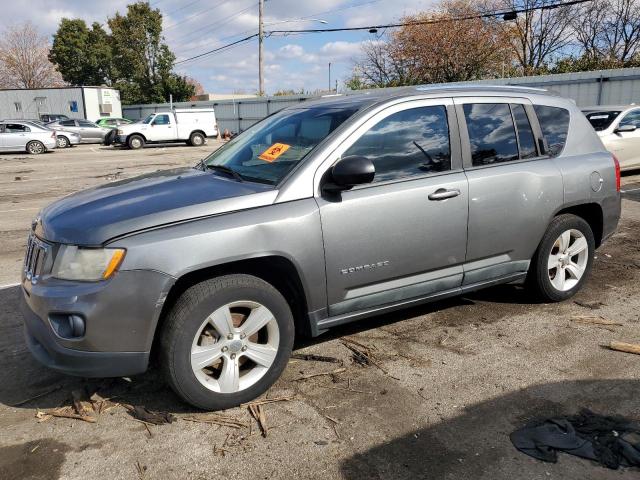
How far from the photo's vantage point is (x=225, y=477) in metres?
2.65

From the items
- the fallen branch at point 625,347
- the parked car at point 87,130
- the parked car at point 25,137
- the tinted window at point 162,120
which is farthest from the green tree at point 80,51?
the fallen branch at point 625,347

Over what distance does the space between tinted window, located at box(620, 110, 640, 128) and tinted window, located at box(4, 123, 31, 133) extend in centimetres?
2370

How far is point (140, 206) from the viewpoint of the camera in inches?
126

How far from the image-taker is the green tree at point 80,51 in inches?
2066

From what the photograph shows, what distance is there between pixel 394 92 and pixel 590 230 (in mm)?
2203

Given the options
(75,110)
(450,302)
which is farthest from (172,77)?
(450,302)

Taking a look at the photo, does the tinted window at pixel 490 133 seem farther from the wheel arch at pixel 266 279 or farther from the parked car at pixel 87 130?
the parked car at pixel 87 130

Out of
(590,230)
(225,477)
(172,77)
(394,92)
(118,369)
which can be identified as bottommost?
(225,477)

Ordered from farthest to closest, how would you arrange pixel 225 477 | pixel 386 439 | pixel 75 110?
pixel 75 110, pixel 386 439, pixel 225 477

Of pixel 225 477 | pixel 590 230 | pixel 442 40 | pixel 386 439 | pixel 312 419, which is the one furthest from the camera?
pixel 442 40

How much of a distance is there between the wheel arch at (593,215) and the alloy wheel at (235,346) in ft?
9.58

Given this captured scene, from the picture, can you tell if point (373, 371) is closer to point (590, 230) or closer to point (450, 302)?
point (450, 302)

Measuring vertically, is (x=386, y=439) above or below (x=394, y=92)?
below

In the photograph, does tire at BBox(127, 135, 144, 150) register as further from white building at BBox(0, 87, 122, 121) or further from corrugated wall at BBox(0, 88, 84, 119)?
corrugated wall at BBox(0, 88, 84, 119)
